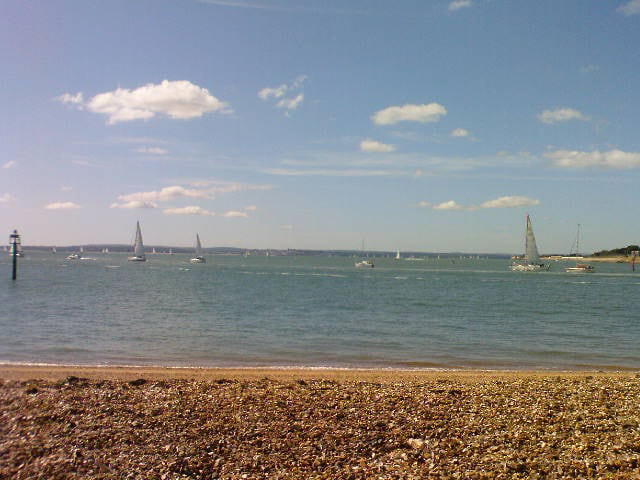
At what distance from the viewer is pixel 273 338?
28.6m

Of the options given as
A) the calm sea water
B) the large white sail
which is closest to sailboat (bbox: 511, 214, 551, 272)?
the large white sail

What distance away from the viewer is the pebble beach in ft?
28.9

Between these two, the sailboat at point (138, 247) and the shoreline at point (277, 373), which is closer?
the shoreline at point (277, 373)

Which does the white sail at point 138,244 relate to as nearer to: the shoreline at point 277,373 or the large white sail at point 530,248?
the large white sail at point 530,248

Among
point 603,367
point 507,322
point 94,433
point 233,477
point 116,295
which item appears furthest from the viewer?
point 116,295

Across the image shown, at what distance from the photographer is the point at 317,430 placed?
10.6 m

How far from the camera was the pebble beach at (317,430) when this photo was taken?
8805 mm

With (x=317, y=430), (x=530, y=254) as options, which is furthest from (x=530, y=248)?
(x=317, y=430)

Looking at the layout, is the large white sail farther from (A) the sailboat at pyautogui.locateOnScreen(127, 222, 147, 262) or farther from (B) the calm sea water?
(A) the sailboat at pyautogui.locateOnScreen(127, 222, 147, 262)

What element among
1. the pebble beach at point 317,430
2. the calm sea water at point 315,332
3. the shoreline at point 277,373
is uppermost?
the pebble beach at point 317,430

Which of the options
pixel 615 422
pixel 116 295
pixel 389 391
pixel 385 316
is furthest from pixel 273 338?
pixel 116 295

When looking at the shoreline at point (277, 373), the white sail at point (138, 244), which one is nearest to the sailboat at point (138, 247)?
the white sail at point (138, 244)

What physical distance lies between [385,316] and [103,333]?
1894 cm

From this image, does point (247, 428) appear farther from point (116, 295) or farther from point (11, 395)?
point (116, 295)
